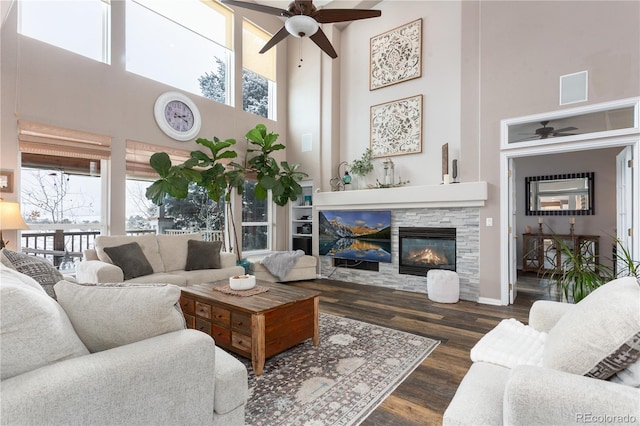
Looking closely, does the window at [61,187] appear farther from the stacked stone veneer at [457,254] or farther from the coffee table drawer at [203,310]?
the stacked stone veneer at [457,254]

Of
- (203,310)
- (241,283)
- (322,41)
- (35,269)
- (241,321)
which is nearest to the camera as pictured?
(35,269)

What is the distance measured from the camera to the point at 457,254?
4.51m

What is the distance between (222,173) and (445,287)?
382cm

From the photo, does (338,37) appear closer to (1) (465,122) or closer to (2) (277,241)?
(1) (465,122)

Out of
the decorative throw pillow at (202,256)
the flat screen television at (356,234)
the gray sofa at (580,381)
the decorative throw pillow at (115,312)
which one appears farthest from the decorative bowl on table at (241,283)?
the flat screen television at (356,234)

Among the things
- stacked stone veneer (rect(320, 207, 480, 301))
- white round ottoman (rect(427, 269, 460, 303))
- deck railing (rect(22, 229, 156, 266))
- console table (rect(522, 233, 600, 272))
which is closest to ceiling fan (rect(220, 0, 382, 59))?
stacked stone veneer (rect(320, 207, 480, 301))

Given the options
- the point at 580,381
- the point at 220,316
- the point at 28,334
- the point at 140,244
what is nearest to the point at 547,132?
the point at 580,381

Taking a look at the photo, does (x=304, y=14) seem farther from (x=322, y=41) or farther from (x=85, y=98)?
(x=85, y=98)

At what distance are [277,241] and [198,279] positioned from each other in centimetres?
273

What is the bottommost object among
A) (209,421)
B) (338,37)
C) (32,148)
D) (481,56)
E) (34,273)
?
(209,421)

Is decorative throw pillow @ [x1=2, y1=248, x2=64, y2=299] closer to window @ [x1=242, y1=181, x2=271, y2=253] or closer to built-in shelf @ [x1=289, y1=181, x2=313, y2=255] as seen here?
window @ [x1=242, y1=181, x2=271, y2=253]

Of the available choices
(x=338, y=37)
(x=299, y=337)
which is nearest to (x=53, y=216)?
(x=299, y=337)

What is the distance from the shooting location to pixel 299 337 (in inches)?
102

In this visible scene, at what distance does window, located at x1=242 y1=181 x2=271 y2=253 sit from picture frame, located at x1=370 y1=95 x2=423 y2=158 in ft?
8.18
